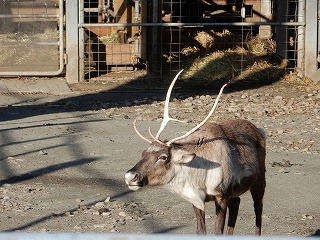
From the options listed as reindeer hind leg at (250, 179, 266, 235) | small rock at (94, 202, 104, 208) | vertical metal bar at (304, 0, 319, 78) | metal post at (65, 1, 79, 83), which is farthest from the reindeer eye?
vertical metal bar at (304, 0, 319, 78)

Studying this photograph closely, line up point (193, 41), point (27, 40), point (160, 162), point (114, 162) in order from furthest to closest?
1. point (193, 41)
2. point (27, 40)
3. point (114, 162)
4. point (160, 162)

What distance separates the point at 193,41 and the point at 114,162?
9.26m

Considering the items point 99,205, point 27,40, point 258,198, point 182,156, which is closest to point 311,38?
point 27,40

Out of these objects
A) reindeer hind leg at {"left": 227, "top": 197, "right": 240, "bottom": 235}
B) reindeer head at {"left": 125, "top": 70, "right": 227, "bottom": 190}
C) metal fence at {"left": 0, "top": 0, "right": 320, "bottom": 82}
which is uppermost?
metal fence at {"left": 0, "top": 0, "right": 320, "bottom": 82}

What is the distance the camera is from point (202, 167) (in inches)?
225

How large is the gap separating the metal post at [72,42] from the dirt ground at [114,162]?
1148mm

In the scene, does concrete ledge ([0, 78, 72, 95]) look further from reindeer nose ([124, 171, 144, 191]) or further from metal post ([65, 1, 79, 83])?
reindeer nose ([124, 171, 144, 191])

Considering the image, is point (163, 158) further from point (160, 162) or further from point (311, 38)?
point (311, 38)

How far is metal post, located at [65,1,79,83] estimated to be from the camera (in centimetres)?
1595

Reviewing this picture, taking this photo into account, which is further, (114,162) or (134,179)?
(114,162)

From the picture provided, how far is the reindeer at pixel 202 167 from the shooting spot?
18.4ft

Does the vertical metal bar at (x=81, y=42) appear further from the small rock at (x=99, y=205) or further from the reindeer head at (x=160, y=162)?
the reindeer head at (x=160, y=162)

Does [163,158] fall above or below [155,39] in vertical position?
below

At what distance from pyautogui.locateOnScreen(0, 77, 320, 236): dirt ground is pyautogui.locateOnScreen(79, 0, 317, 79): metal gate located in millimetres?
1540
